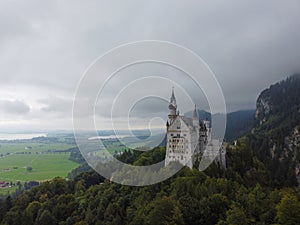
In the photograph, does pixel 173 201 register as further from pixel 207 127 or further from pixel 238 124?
pixel 238 124

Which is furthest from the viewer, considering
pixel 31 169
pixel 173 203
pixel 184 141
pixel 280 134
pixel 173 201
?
pixel 31 169

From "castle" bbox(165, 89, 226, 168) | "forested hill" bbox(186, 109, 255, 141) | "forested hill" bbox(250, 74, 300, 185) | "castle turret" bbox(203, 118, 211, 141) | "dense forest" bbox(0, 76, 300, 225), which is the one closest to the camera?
"dense forest" bbox(0, 76, 300, 225)

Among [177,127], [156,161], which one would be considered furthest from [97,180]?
[177,127]

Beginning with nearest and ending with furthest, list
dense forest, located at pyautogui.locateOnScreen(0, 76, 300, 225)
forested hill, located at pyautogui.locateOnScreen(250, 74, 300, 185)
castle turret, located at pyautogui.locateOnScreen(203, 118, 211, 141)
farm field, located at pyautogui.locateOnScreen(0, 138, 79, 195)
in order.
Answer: dense forest, located at pyautogui.locateOnScreen(0, 76, 300, 225), castle turret, located at pyautogui.locateOnScreen(203, 118, 211, 141), forested hill, located at pyautogui.locateOnScreen(250, 74, 300, 185), farm field, located at pyautogui.locateOnScreen(0, 138, 79, 195)

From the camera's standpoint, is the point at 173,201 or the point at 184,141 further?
the point at 184,141

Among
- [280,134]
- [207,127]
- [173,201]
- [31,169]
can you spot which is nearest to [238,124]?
[280,134]

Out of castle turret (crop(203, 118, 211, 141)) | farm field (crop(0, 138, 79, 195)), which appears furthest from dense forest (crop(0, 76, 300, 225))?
farm field (crop(0, 138, 79, 195))

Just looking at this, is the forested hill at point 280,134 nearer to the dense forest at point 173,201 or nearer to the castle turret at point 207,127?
the dense forest at point 173,201

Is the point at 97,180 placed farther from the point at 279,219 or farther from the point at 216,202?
the point at 279,219

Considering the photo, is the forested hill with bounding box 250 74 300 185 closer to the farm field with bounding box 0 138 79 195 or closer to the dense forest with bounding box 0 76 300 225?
the dense forest with bounding box 0 76 300 225
